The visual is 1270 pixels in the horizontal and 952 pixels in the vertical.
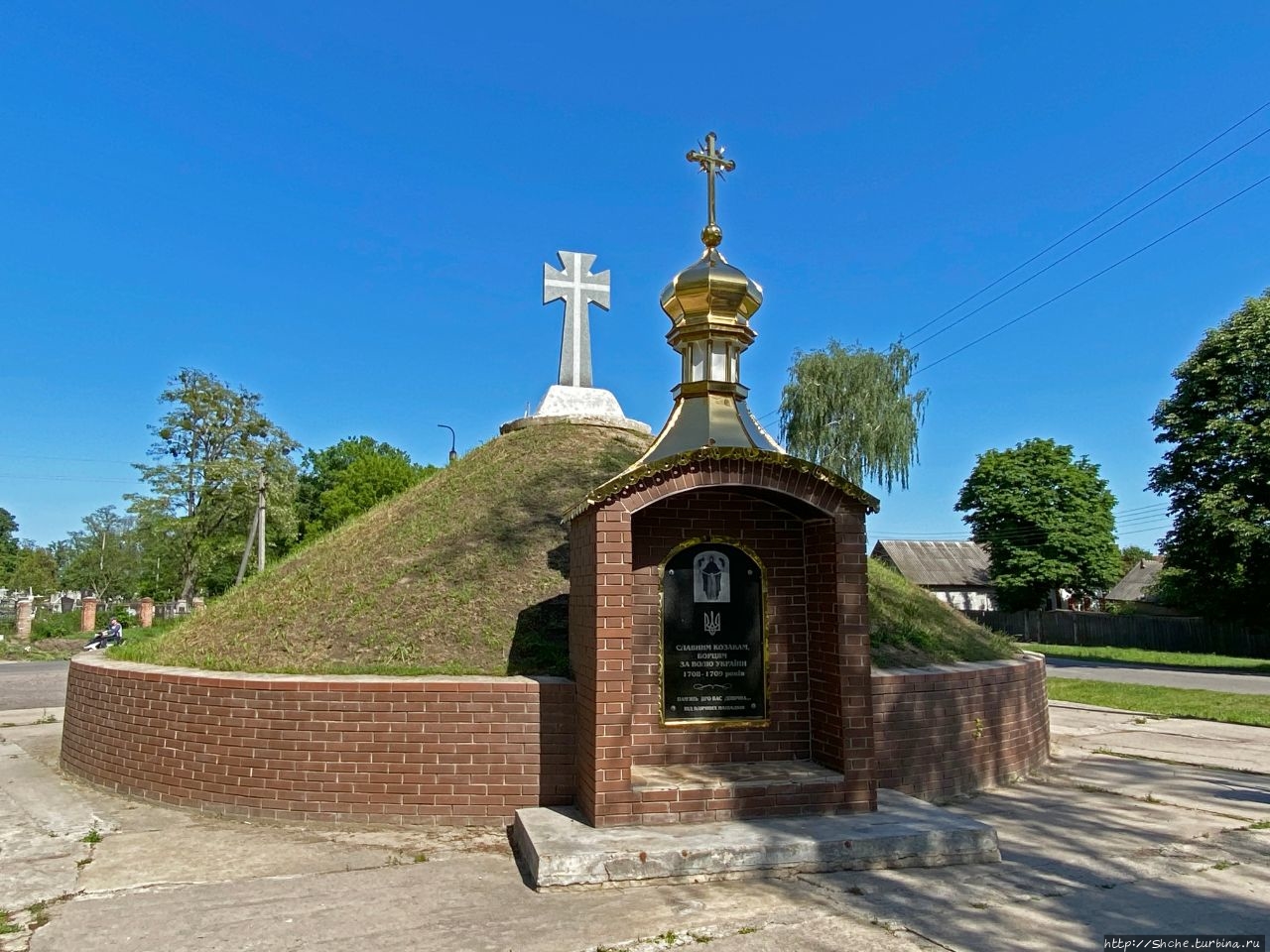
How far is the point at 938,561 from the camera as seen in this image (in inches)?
2046

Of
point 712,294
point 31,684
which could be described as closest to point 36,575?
point 31,684

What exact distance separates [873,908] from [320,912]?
10.2 feet

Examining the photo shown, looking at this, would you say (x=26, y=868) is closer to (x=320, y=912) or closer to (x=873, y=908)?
(x=320, y=912)

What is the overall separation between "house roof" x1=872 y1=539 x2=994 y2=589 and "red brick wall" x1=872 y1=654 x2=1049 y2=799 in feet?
139

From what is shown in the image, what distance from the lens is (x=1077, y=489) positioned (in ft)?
137

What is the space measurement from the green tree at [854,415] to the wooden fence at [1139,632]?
38.9 ft

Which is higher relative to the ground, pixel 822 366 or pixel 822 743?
pixel 822 366

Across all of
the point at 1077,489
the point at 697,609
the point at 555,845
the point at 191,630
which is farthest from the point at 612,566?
the point at 1077,489

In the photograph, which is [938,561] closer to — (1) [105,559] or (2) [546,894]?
(2) [546,894]

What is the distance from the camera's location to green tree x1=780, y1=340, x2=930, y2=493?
30234mm

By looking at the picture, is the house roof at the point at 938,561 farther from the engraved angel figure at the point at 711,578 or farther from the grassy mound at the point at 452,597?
the engraved angel figure at the point at 711,578

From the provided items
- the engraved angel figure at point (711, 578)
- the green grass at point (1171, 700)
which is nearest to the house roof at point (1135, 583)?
the green grass at point (1171, 700)

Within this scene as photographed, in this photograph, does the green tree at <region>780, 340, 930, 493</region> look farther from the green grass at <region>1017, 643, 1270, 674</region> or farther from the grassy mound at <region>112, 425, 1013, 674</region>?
the grassy mound at <region>112, 425, 1013, 674</region>

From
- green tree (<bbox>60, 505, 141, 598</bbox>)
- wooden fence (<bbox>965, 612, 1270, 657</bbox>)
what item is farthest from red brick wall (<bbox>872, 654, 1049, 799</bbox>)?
green tree (<bbox>60, 505, 141, 598</bbox>)
